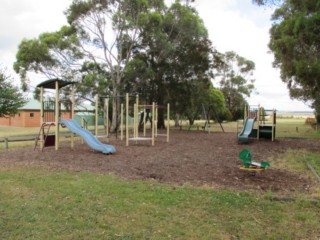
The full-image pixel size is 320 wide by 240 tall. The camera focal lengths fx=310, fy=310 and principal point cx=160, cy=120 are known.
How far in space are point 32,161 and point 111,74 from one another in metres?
15.7

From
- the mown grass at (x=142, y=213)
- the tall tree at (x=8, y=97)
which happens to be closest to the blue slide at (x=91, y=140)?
the mown grass at (x=142, y=213)

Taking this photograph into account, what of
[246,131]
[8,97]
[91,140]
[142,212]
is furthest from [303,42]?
[8,97]

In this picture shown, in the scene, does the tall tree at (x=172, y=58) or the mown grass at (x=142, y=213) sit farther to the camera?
the tall tree at (x=172, y=58)

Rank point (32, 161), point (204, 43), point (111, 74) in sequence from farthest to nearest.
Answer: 1. point (204, 43)
2. point (111, 74)
3. point (32, 161)

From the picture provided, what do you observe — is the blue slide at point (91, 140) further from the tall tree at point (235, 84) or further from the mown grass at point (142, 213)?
the tall tree at point (235, 84)

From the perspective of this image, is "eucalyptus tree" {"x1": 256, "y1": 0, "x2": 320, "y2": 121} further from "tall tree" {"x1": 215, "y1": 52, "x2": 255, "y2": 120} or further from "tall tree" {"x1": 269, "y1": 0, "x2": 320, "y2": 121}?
"tall tree" {"x1": 215, "y1": 52, "x2": 255, "y2": 120}

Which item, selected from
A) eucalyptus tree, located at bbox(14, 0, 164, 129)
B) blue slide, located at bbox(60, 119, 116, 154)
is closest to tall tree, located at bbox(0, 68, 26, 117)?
eucalyptus tree, located at bbox(14, 0, 164, 129)

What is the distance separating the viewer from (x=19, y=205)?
16.3 ft

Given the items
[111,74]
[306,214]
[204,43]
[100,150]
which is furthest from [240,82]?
[306,214]

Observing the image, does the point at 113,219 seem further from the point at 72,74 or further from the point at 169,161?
the point at 72,74

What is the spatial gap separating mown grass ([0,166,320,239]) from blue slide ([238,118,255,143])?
32.2 feet

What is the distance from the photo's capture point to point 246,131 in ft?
53.6

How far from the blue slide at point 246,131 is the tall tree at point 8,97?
863 inches

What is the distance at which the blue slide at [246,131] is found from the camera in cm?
1521
